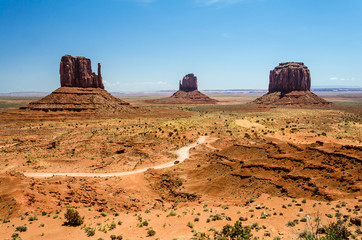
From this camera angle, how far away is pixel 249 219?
52.4 feet

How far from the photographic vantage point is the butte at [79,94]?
83.1m

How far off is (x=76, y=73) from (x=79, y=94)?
11.4 meters

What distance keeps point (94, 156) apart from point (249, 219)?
29.6 meters

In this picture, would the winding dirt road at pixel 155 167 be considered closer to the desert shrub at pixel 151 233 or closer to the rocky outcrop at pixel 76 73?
A: the desert shrub at pixel 151 233

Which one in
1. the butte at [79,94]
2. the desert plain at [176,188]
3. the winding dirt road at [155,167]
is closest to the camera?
the desert plain at [176,188]

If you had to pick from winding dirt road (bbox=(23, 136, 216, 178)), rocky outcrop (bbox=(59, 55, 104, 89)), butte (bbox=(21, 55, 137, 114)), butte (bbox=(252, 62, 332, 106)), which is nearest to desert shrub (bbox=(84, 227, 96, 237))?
winding dirt road (bbox=(23, 136, 216, 178))

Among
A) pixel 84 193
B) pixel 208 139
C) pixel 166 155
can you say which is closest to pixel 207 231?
pixel 84 193

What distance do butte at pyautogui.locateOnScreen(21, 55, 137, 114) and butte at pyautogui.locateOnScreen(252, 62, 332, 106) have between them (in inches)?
3464

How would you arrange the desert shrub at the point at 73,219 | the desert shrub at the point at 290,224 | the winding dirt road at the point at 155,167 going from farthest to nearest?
the winding dirt road at the point at 155,167 → the desert shrub at the point at 73,219 → the desert shrub at the point at 290,224

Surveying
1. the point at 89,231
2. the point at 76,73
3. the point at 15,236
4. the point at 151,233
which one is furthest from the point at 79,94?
the point at 151,233

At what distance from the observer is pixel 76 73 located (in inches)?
3777

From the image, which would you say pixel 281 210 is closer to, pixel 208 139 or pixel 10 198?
pixel 10 198

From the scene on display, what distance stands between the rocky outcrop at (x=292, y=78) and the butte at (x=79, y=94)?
99.6 metres

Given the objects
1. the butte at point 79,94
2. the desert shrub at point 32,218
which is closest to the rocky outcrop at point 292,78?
the butte at point 79,94
